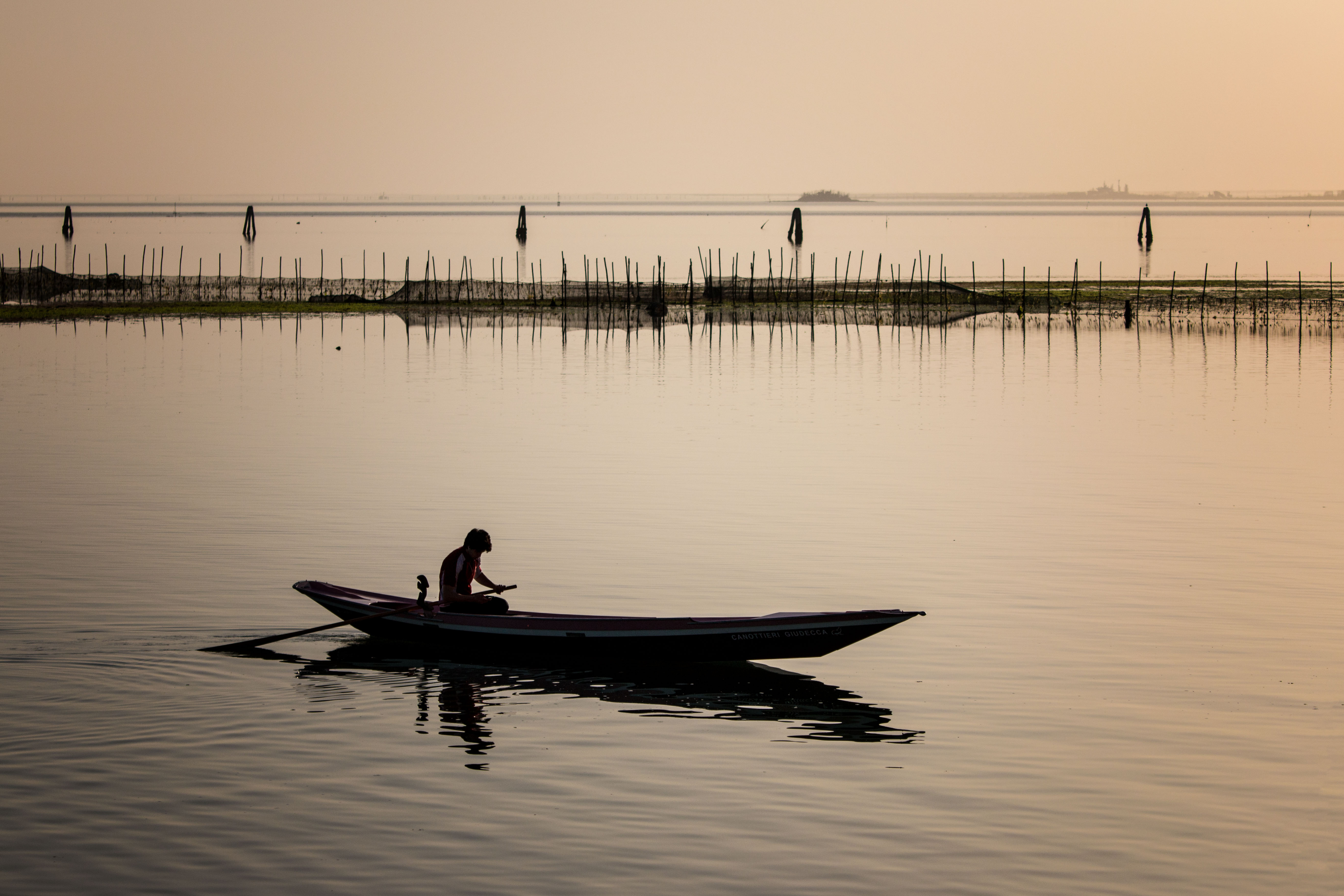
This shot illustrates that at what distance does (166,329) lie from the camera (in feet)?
193

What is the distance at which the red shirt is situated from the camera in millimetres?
15656

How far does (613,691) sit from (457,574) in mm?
2519

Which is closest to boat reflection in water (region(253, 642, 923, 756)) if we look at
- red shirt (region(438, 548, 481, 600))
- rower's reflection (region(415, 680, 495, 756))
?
rower's reflection (region(415, 680, 495, 756))

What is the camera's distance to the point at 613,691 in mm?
14195

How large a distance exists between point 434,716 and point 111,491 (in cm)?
1352

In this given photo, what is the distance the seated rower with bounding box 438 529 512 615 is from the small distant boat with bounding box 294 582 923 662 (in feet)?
0.56

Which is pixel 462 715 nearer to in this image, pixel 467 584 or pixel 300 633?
pixel 467 584

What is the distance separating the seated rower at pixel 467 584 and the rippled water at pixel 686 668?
24.7 inches

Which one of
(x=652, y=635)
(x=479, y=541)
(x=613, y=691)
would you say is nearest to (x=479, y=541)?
(x=479, y=541)

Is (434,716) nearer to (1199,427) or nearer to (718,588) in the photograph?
(718,588)

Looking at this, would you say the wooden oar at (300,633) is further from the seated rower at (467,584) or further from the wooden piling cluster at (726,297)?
the wooden piling cluster at (726,297)

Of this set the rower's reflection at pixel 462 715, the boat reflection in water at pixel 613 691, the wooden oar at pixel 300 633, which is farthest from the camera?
the wooden oar at pixel 300 633

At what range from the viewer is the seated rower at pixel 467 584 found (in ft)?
50.5

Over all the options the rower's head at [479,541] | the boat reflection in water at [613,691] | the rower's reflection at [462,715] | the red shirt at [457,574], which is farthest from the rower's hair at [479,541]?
the rower's reflection at [462,715]
